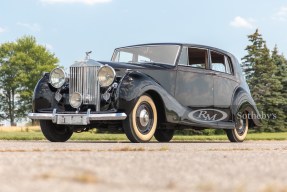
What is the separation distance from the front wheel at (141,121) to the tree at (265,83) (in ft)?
98.8

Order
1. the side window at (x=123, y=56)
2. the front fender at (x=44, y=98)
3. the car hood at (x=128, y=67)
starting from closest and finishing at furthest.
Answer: the car hood at (x=128, y=67), the front fender at (x=44, y=98), the side window at (x=123, y=56)

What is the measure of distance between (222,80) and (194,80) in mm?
1031

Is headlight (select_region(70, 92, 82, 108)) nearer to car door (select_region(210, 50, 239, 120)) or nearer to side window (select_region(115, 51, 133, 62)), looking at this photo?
side window (select_region(115, 51, 133, 62))

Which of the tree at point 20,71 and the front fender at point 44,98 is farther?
the tree at point 20,71

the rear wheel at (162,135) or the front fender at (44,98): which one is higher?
the front fender at (44,98)

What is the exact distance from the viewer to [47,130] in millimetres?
7980

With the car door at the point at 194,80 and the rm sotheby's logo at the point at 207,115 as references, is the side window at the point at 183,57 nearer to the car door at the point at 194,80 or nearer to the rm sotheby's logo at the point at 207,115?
the car door at the point at 194,80

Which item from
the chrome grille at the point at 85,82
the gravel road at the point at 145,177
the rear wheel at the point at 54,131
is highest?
the chrome grille at the point at 85,82

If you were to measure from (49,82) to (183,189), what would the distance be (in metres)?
6.12

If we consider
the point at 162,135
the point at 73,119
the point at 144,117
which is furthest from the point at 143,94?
the point at 162,135

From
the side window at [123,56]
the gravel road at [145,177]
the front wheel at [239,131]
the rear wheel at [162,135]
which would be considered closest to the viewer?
the gravel road at [145,177]

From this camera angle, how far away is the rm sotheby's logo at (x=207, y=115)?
325 inches

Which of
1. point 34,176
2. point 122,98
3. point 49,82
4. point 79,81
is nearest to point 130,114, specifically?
point 122,98

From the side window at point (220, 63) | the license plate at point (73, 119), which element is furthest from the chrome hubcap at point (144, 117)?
the side window at point (220, 63)
